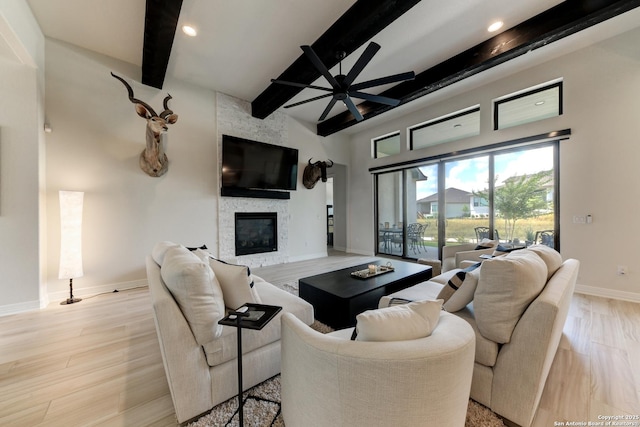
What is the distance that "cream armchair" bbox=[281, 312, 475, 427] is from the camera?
0.79 meters

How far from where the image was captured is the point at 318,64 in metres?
2.60

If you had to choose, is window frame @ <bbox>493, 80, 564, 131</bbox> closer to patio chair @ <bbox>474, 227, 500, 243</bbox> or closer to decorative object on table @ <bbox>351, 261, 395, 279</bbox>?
patio chair @ <bbox>474, 227, 500, 243</bbox>

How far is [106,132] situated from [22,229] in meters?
1.68

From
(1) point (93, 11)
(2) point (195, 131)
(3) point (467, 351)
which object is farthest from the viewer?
(2) point (195, 131)

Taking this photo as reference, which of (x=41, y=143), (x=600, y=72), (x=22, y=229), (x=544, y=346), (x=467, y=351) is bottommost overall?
(x=544, y=346)

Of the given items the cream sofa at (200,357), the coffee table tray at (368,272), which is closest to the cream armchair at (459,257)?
the coffee table tray at (368,272)

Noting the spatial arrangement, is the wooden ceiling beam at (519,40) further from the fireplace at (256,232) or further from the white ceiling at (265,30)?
the fireplace at (256,232)

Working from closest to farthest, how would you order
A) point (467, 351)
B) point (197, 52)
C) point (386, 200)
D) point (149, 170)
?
point (467, 351), point (197, 52), point (149, 170), point (386, 200)

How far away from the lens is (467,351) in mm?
860

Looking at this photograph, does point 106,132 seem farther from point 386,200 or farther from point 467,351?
point 386,200

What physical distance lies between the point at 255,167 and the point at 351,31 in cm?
314

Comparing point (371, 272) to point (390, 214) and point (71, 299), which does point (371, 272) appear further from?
point (71, 299)

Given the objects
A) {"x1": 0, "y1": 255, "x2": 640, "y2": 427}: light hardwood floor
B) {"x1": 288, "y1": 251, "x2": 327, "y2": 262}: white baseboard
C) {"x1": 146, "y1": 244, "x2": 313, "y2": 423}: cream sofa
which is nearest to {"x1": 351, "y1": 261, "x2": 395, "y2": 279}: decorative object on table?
{"x1": 146, "y1": 244, "x2": 313, "y2": 423}: cream sofa

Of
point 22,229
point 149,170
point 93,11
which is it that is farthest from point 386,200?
point 22,229
